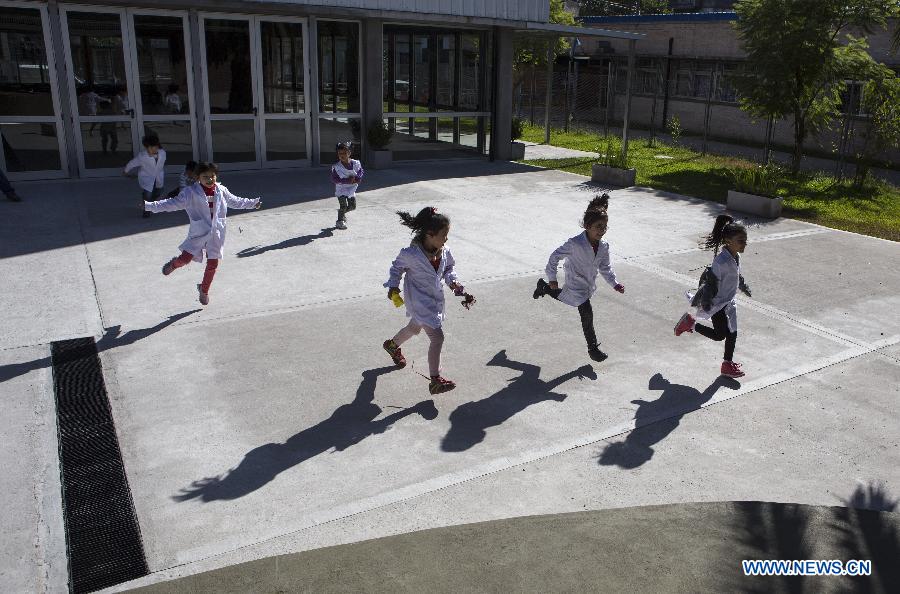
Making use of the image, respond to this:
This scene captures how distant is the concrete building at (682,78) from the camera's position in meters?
26.3

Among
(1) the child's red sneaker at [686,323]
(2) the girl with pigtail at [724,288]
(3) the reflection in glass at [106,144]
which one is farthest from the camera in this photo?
(3) the reflection in glass at [106,144]

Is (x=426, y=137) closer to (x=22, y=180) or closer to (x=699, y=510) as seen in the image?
(x=22, y=180)

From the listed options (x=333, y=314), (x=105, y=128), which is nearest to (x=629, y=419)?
(x=333, y=314)

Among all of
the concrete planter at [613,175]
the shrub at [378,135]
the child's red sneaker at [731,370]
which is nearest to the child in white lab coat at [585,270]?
the child's red sneaker at [731,370]

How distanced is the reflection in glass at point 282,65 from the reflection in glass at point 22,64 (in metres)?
4.08

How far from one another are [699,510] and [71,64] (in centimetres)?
1365

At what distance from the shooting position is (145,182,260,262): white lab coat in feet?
25.5

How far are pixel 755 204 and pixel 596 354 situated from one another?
7.95 m

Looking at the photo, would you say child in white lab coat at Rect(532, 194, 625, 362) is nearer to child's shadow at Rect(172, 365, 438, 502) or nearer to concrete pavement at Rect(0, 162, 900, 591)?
concrete pavement at Rect(0, 162, 900, 591)

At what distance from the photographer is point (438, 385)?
6.07 meters

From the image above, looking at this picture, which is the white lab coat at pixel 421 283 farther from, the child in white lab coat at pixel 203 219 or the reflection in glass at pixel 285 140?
the reflection in glass at pixel 285 140

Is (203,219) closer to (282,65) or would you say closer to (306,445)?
(306,445)

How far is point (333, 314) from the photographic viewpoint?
25.5 ft

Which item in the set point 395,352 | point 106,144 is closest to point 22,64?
point 106,144
